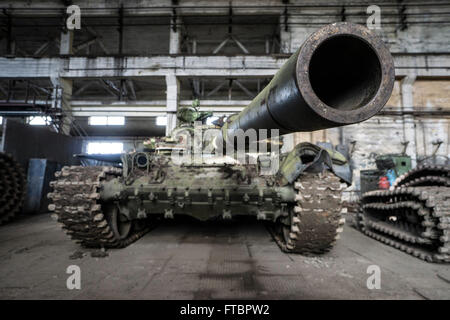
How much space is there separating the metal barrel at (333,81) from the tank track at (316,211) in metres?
2.15

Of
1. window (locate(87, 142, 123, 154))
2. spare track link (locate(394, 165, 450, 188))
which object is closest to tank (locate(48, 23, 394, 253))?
spare track link (locate(394, 165, 450, 188))

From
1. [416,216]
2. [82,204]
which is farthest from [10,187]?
[416,216]

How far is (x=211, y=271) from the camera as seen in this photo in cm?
295

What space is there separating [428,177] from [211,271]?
455 centimetres

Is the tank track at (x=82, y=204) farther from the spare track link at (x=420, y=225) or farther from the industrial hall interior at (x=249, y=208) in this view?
the spare track link at (x=420, y=225)

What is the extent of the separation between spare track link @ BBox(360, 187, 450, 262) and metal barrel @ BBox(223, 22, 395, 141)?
11.7 ft

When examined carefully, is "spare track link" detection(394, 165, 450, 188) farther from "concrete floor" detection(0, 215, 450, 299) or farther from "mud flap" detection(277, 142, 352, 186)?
"mud flap" detection(277, 142, 352, 186)

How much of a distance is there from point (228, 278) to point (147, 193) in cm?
178

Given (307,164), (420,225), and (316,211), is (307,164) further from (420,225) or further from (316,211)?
(420,225)

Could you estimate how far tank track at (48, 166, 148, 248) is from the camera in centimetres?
337

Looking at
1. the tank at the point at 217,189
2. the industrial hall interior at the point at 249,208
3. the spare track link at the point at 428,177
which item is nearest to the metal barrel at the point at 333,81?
the industrial hall interior at the point at 249,208

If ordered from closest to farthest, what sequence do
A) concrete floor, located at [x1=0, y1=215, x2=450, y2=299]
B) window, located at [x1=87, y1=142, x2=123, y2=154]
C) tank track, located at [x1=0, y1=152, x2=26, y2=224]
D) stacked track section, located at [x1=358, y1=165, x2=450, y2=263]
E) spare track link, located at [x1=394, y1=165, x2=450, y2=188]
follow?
concrete floor, located at [x1=0, y1=215, x2=450, y2=299] < stacked track section, located at [x1=358, y1=165, x2=450, y2=263] < spare track link, located at [x1=394, y1=165, x2=450, y2=188] < tank track, located at [x1=0, y1=152, x2=26, y2=224] < window, located at [x1=87, y1=142, x2=123, y2=154]
